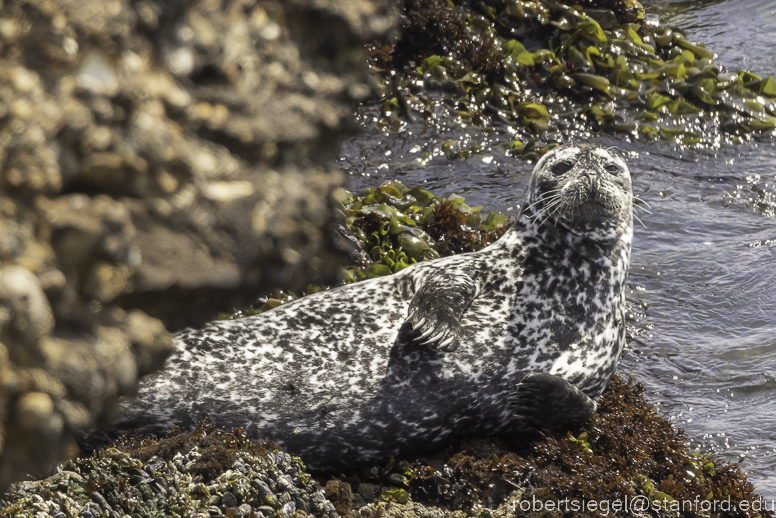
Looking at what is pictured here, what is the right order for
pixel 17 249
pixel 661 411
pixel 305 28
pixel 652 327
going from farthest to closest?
pixel 652 327 < pixel 661 411 < pixel 305 28 < pixel 17 249

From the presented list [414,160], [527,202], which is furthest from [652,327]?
[414,160]

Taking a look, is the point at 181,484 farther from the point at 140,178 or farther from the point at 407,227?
the point at 407,227

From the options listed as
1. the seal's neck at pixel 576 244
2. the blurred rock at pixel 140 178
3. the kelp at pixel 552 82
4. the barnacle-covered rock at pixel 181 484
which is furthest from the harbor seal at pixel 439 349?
the kelp at pixel 552 82

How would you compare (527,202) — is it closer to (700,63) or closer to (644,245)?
(644,245)

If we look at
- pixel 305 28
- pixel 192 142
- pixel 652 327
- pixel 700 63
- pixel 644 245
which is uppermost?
pixel 700 63

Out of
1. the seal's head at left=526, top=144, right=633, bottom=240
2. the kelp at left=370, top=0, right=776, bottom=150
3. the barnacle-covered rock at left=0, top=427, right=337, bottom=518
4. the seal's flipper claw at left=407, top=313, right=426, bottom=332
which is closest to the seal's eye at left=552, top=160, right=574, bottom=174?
the seal's head at left=526, top=144, right=633, bottom=240

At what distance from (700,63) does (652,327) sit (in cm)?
507

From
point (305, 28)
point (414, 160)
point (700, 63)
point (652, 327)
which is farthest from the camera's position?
point (700, 63)

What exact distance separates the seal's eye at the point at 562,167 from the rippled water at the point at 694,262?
1666mm

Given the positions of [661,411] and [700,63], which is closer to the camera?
[661,411]

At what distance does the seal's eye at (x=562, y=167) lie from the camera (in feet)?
17.4

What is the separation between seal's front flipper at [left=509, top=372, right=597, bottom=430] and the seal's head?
1135 mm

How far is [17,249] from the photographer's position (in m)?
1.14

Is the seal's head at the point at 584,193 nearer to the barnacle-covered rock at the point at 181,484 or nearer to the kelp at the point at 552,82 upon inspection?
the barnacle-covered rock at the point at 181,484
